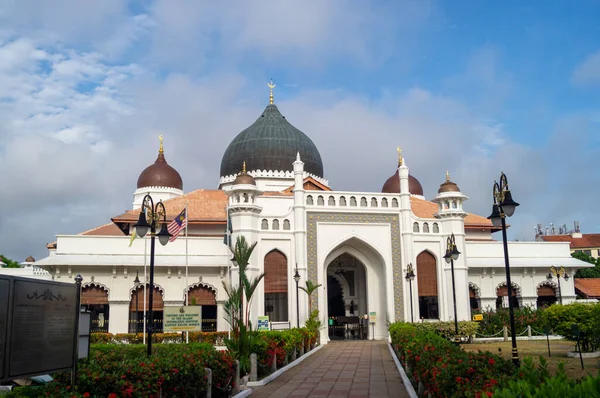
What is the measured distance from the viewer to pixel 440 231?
30719mm

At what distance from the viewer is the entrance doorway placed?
32375 millimetres

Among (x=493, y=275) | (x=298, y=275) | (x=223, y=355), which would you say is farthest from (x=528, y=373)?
(x=493, y=275)

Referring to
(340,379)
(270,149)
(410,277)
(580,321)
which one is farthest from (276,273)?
(580,321)

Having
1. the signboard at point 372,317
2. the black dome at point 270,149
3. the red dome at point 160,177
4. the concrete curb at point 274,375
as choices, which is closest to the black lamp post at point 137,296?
Answer: the black dome at point 270,149

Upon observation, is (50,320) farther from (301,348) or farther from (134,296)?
(134,296)

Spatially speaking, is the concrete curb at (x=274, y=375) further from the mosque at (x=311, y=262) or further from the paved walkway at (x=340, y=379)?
the mosque at (x=311, y=262)

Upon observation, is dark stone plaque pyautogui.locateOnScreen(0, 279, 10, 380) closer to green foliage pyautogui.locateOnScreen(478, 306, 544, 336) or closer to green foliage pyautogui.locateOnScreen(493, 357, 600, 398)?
green foliage pyautogui.locateOnScreen(493, 357, 600, 398)

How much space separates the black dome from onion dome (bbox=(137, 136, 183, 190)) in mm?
6332

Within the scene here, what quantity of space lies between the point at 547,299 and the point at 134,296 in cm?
2452

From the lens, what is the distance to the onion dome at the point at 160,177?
42500mm

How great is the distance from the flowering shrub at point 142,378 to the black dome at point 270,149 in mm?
25462

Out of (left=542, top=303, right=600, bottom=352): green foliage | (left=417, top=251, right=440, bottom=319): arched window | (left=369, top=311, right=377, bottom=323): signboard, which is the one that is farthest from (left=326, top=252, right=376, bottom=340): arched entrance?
(left=542, top=303, right=600, bottom=352): green foliage

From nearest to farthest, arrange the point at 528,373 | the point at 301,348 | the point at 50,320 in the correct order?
the point at 528,373 < the point at 50,320 < the point at 301,348

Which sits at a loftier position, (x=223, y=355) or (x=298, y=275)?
(x=298, y=275)
